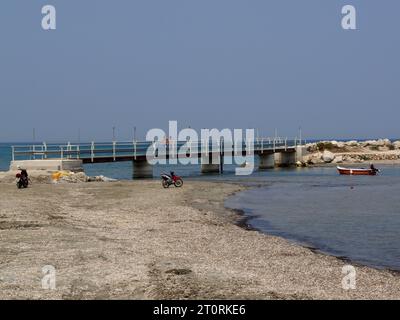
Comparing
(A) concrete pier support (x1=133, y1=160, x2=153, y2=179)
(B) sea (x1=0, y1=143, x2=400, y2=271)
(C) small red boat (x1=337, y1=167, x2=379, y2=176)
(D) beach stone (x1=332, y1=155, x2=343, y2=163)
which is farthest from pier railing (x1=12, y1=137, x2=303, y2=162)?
(B) sea (x1=0, y1=143, x2=400, y2=271)

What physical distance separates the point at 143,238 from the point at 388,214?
40.7 ft

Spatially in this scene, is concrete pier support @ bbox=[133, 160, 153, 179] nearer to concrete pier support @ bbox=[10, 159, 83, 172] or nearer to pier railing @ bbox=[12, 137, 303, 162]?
pier railing @ bbox=[12, 137, 303, 162]

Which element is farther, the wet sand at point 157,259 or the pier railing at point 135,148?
the pier railing at point 135,148

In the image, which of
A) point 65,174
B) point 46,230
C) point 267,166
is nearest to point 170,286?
point 46,230

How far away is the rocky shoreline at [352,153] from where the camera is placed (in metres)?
88.6

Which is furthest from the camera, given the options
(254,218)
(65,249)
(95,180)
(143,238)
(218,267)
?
(95,180)

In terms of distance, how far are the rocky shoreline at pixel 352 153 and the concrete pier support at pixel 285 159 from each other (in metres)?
1.70

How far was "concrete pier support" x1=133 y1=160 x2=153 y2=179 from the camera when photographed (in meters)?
56.1

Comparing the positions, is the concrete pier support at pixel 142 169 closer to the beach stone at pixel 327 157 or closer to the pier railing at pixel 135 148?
the pier railing at pixel 135 148

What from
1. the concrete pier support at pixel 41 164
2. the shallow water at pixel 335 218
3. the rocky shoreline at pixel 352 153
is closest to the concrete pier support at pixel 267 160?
the rocky shoreline at pixel 352 153

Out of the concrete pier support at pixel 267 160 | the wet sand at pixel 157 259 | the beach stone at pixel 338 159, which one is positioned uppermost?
the wet sand at pixel 157 259

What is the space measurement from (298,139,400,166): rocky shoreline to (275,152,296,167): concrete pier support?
170cm
